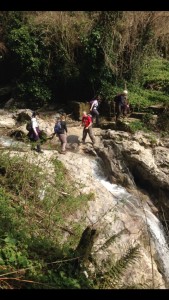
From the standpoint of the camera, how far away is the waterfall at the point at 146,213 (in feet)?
35.6

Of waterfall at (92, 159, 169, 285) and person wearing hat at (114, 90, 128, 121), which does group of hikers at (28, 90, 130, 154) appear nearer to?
person wearing hat at (114, 90, 128, 121)

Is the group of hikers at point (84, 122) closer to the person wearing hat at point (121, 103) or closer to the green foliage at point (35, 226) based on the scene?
the person wearing hat at point (121, 103)

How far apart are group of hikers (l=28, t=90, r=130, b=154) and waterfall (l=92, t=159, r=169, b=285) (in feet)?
4.69

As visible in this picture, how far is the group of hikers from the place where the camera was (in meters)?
13.5

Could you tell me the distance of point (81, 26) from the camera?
19344 millimetres

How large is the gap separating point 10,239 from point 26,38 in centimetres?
1532

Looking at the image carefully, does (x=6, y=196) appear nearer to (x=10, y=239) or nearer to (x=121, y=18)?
(x=10, y=239)

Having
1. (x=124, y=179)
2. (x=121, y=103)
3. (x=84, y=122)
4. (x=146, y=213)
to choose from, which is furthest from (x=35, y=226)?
(x=121, y=103)

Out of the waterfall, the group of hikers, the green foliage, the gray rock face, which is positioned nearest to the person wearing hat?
the group of hikers

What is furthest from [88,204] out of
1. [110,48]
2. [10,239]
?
[110,48]

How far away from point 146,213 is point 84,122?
4638 mm

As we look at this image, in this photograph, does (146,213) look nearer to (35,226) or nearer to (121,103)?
(35,226)

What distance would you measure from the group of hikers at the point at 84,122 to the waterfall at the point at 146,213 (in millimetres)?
1428

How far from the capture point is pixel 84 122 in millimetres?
14570
